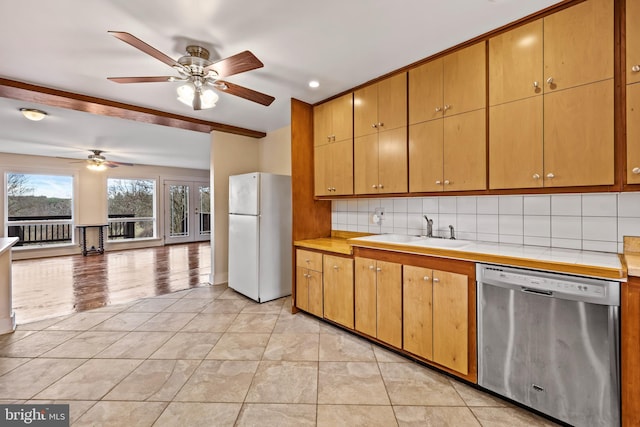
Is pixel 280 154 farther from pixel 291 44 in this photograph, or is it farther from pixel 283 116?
pixel 291 44

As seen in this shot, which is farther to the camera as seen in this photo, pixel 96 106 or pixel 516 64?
pixel 96 106

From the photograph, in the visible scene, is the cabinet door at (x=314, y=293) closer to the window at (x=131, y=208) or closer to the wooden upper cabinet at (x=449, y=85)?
the wooden upper cabinet at (x=449, y=85)

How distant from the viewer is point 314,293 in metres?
2.94

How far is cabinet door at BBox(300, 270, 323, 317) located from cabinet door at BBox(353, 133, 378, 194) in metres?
0.99

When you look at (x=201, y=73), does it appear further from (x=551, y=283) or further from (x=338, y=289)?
(x=551, y=283)

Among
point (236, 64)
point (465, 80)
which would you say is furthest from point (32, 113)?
point (465, 80)

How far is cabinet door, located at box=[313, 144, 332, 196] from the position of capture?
3.09 meters

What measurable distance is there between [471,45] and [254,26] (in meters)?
1.57

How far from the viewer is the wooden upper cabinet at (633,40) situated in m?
1.47

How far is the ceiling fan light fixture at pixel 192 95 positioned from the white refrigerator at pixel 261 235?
114 centimetres

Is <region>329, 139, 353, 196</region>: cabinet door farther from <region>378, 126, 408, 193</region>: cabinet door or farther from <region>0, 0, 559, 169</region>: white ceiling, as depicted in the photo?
<region>0, 0, 559, 169</region>: white ceiling

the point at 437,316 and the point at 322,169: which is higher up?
the point at 322,169

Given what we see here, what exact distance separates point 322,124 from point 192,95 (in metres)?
1.39

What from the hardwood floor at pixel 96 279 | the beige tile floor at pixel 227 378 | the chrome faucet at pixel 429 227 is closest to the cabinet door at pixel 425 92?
the chrome faucet at pixel 429 227
